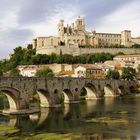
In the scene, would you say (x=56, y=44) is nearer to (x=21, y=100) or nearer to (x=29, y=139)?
(x=21, y=100)

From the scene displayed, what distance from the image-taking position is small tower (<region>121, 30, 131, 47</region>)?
131m

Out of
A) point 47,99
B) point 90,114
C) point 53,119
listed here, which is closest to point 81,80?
point 47,99

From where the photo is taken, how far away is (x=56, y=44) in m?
113

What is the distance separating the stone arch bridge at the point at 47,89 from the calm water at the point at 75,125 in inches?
111

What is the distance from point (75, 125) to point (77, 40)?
88.0 metres

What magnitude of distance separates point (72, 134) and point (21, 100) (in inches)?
553

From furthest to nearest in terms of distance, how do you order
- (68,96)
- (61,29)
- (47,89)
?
(61,29) → (68,96) → (47,89)

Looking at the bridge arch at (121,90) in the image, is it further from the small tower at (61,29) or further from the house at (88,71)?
the small tower at (61,29)

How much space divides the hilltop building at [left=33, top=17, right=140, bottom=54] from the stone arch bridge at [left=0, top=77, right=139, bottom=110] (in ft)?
155

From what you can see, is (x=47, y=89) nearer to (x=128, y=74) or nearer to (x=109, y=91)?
(x=109, y=91)

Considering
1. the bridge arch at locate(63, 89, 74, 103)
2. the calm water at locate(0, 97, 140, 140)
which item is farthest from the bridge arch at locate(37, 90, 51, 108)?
the bridge arch at locate(63, 89, 74, 103)

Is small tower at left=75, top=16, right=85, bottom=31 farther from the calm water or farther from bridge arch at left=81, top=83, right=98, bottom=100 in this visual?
the calm water

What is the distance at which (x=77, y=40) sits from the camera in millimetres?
117562

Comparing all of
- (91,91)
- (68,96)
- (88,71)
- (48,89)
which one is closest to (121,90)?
(91,91)
